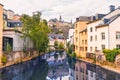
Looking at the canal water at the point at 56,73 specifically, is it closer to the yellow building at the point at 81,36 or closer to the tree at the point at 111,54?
the tree at the point at 111,54

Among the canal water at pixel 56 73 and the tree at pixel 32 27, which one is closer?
the canal water at pixel 56 73

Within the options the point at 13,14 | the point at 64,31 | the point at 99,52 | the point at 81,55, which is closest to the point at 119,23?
the point at 99,52

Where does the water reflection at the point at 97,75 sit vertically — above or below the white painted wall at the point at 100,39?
below

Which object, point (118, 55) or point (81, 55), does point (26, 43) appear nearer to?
point (81, 55)

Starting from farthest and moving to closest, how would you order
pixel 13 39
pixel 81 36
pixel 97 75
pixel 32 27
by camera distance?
pixel 81 36 < pixel 32 27 < pixel 13 39 < pixel 97 75

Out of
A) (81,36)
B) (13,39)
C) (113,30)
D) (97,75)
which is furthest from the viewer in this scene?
(81,36)

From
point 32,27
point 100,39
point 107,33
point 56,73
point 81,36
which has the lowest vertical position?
point 56,73

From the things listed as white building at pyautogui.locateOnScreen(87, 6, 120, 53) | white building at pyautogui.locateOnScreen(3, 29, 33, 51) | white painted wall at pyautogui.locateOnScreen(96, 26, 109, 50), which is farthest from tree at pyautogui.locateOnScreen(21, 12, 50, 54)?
white painted wall at pyautogui.locateOnScreen(96, 26, 109, 50)

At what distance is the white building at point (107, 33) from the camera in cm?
4519

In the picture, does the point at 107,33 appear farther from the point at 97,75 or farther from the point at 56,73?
the point at 97,75

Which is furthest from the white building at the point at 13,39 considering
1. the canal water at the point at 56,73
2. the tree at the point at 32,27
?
the canal water at the point at 56,73

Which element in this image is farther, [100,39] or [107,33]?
[100,39]

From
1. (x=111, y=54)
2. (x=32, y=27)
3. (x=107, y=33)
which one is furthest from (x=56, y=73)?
(x=32, y=27)

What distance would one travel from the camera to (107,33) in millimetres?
45438
